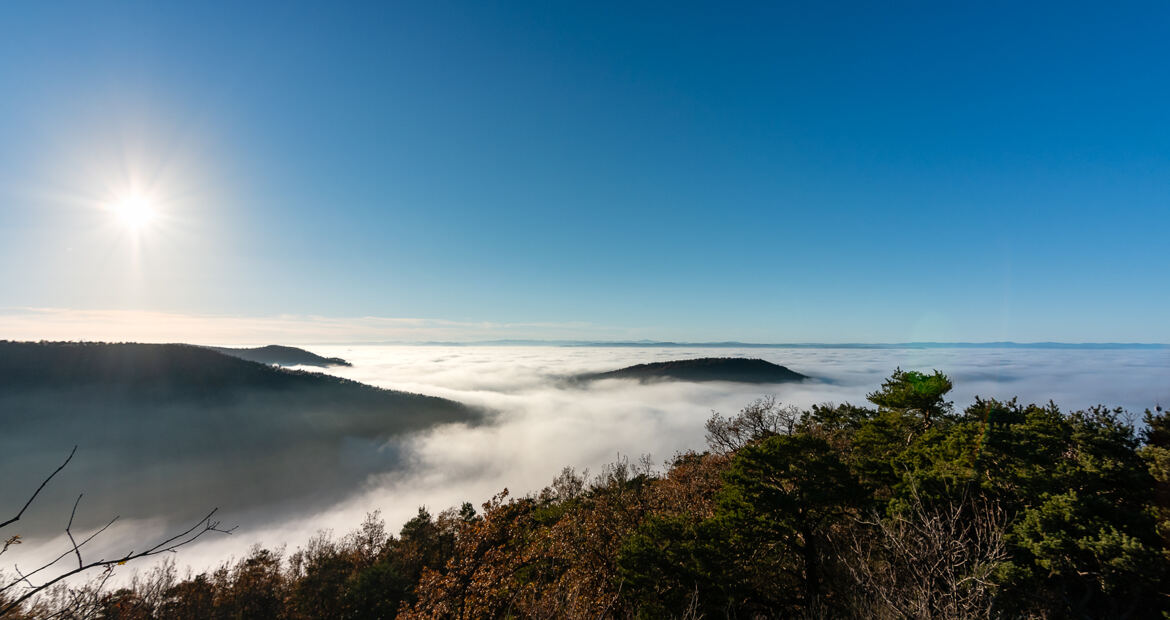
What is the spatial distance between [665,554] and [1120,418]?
24420 mm

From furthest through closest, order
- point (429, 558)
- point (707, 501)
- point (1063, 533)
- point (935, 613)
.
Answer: point (429, 558)
point (707, 501)
point (1063, 533)
point (935, 613)

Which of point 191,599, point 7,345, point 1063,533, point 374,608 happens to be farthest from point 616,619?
point 7,345

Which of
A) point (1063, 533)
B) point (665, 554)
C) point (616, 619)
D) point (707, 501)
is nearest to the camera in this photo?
point (1063, 533)

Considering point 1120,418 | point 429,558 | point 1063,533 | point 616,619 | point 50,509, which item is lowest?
point 50,509

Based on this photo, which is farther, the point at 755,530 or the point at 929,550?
the point at 755,530

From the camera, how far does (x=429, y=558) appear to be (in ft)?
159

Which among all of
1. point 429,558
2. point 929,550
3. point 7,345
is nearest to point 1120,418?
point 929,550

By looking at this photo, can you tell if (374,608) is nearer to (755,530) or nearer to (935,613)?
(755,530)

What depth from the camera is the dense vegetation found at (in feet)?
61.7

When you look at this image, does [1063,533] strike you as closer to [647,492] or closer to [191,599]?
[647,492]

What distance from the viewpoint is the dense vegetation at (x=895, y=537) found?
1881 cm

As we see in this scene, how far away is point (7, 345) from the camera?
190 meters

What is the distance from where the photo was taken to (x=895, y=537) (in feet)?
59.8

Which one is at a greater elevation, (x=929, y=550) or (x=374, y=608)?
(x=929, y=550)
